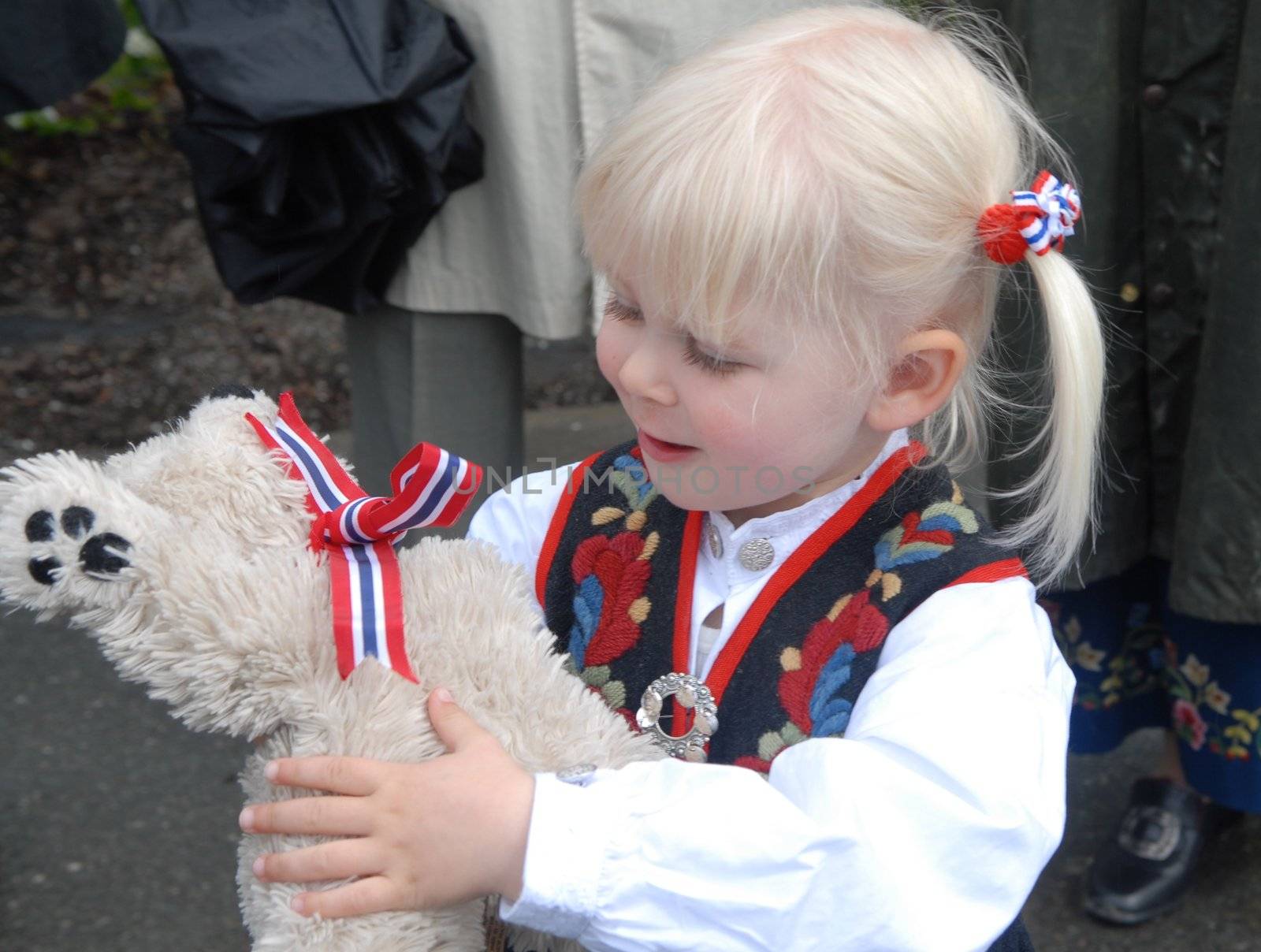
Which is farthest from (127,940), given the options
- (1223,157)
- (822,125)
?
(1223,157)

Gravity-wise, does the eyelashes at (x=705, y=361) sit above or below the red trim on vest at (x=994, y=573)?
above

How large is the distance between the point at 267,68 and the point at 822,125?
35.9 inches

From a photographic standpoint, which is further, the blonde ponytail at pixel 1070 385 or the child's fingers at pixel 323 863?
the blonde ponytail at pixel 1070 385

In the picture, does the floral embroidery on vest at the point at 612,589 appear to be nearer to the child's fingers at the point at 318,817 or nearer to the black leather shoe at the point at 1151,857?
the child's fingers at the point at 318,817

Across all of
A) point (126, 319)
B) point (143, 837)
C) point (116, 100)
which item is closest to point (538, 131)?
point (143, 837)

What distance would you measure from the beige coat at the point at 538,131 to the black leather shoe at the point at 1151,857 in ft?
4.06

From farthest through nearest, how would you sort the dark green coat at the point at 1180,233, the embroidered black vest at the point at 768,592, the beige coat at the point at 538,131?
the beige coat at the point at 538,131, the dark green coat at the point at 1180,233, the embroidered black vest at the point at 768,592

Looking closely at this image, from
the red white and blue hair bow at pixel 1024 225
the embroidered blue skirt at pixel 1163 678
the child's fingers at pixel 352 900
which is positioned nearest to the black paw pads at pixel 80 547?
the child's fingers at pixel 352 900

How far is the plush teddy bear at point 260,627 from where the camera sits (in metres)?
1.02

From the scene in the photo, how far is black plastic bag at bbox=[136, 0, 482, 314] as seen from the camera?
5.86 feet

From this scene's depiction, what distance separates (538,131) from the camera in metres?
2.03

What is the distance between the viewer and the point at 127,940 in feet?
7.48

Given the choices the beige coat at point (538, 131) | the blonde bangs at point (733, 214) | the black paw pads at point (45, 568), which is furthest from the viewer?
the beige coat at point (538, 131)

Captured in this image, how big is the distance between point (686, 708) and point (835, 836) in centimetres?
31
